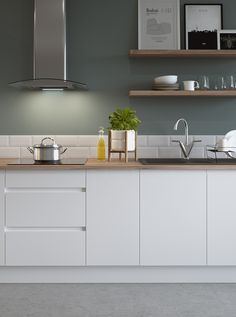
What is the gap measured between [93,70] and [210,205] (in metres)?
1.60

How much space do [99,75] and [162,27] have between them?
2.21 feet

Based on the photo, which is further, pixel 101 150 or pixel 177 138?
pixel 177 138

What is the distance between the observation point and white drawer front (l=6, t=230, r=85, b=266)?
360 centimetres

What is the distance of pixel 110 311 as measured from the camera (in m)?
3.11

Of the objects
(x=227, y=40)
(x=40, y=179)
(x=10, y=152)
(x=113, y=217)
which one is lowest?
(x=113, y=217)

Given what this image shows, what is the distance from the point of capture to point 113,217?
3.61m

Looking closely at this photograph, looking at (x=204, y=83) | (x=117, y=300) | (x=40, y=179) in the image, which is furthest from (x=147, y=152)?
(x=117, y=300)

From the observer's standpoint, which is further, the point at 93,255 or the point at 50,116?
the point at 50,116

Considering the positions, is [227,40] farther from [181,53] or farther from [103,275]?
[103,275]

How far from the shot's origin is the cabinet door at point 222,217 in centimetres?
359

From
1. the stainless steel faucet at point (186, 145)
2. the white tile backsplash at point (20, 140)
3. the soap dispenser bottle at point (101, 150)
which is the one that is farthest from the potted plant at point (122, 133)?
the white tile backsplash at point (20, 140)

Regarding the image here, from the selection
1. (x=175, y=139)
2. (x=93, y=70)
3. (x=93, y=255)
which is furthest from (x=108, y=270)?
(x=93, y=70)

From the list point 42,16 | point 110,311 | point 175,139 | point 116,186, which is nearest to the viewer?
point 110,311

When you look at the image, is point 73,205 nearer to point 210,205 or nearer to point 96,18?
point 210,205
